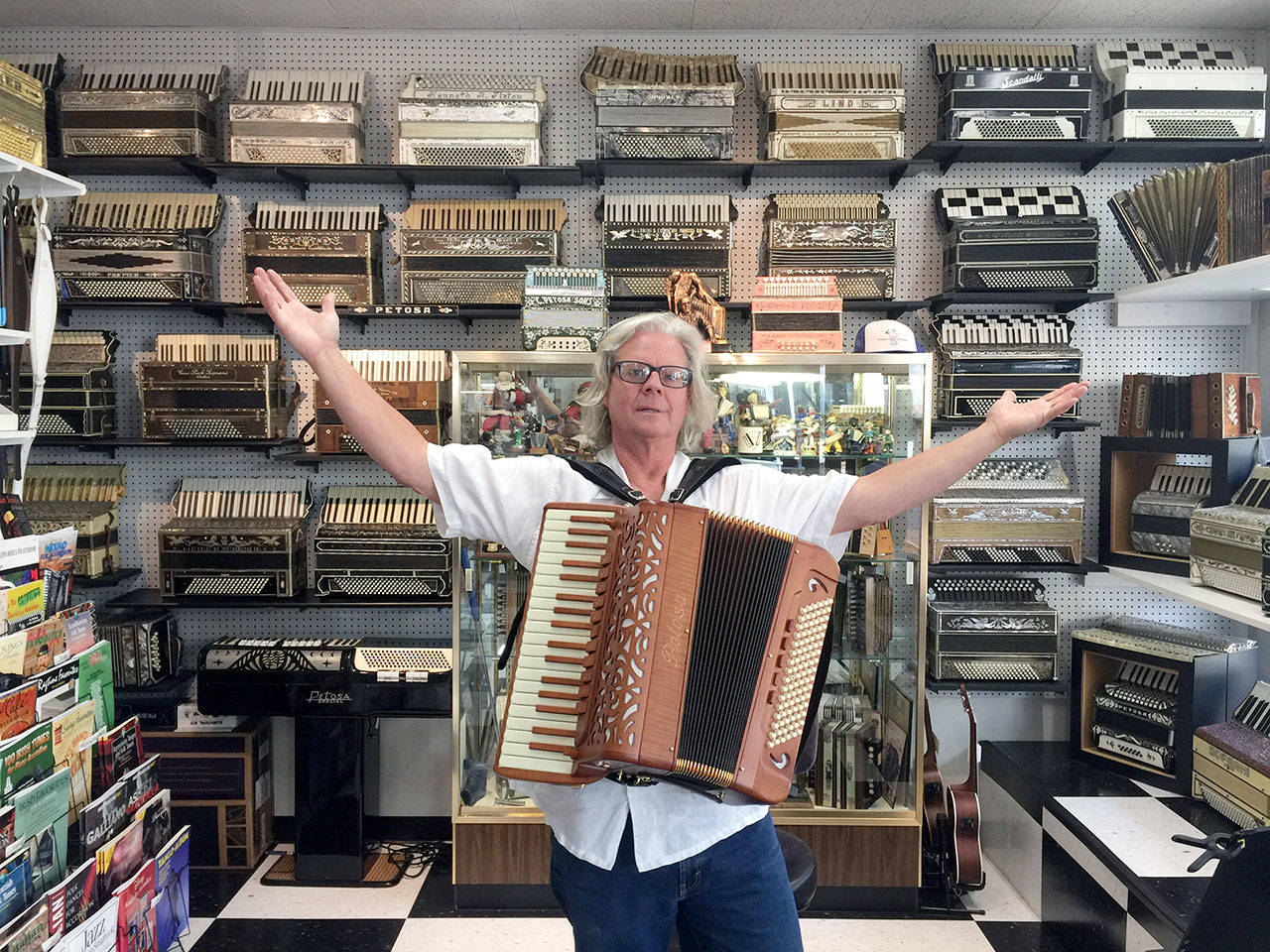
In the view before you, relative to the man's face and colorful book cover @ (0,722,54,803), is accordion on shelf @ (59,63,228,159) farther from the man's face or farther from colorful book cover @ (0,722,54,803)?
the man's face

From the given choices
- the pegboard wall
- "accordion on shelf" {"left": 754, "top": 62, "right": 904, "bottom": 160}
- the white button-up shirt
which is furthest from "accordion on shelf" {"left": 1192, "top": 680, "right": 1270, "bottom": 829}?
"accordion on shelf" {"left": 754, "top": 62, "right": 904, "bottom": 160}

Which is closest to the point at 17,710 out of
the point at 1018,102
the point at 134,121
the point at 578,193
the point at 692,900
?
the point at 692,900

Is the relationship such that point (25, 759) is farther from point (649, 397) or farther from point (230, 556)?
point (649, 397)

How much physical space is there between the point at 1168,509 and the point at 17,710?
12.1ft

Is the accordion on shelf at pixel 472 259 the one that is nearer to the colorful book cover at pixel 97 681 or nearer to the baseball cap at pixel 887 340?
the baseball cap at pixel 887 340

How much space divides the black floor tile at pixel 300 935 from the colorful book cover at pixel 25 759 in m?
1.17

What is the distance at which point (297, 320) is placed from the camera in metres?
1.72

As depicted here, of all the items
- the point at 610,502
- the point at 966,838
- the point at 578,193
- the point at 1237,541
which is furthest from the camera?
the point at 578,193

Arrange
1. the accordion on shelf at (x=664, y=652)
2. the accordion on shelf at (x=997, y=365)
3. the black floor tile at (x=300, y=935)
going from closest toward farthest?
1. the accordion on shelf at (x=664, y=652)
2. the black floor tile at (x=300, y=935)
3. the accordion on shelf at (x=997, y=365)

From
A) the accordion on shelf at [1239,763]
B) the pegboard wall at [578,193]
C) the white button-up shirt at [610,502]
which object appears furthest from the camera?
the pegboard wall at [578,193]

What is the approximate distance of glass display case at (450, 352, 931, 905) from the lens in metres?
3.20

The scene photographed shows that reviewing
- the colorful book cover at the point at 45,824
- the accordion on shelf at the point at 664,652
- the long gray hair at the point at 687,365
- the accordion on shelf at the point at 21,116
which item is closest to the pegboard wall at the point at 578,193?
the accordion on shelf at the point at 21,116

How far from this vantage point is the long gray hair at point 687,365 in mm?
1934

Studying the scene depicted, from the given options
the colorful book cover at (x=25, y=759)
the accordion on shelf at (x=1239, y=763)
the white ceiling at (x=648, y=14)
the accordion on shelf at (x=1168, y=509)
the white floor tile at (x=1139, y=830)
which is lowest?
the white floor tile at (x=1139, y=830)
